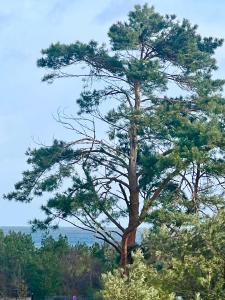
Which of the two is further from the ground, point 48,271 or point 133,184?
point 133,184

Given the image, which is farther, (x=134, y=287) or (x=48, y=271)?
(x=48, y=271)

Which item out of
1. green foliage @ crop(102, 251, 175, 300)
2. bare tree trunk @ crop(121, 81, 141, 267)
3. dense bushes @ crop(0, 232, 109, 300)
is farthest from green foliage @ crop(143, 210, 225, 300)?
dense bushes @ crop(0, 232, 109, 300)

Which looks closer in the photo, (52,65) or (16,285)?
(52,65)

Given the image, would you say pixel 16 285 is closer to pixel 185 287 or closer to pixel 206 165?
pixel 206 165

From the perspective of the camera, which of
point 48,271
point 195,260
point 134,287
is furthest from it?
point 48,271

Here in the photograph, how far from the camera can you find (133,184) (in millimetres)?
28453

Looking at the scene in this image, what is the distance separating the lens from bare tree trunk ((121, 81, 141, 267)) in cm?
2759

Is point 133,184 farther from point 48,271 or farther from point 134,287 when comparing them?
point 48,271

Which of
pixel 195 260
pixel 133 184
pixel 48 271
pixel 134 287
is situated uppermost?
pixel 133 184

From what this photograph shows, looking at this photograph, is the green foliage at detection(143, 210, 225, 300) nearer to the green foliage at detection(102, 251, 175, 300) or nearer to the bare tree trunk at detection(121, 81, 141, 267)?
the green foliage at detection(102, 251, 175, 300)

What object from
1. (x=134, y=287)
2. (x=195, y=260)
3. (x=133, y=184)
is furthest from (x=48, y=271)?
(x=134, y=287)

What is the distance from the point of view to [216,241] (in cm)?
1614

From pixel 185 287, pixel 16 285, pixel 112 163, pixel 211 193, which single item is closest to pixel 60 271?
pixel 16 285

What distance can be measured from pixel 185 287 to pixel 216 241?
998 mm
